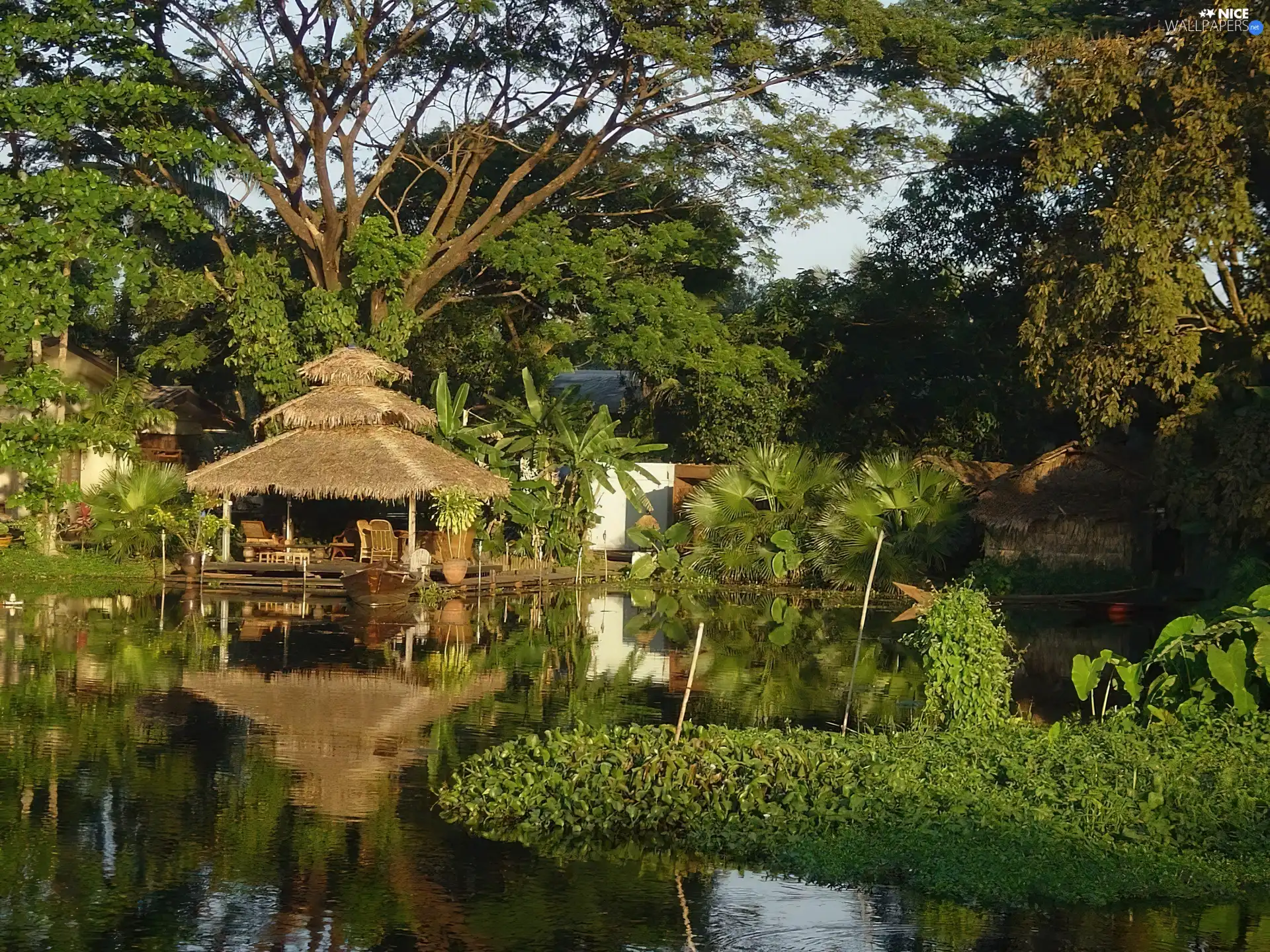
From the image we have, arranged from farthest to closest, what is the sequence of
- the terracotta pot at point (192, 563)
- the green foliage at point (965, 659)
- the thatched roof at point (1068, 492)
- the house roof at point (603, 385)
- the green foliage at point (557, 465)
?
1. the house roof at point (603, 385)
2. the green foliage at point (557, 465)
3. the thatched roof at point (1068, 492)
4. the terracotta pot at point (192, 563)
5. the green foliage at point (965, 659)

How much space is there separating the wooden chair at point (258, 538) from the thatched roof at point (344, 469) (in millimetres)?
914

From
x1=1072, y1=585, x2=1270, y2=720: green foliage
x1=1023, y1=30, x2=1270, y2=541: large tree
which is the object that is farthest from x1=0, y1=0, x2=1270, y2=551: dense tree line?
x1=1072, y1=585, x2=1270, y2=720: green foliage

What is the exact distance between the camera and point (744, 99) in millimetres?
30109

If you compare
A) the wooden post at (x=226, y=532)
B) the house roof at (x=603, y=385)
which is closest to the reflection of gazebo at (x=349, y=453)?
the wooden post at (x=226, y=532)

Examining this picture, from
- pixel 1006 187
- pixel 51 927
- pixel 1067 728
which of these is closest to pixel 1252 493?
pixel 1067 728

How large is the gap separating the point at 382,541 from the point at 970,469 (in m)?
10.8

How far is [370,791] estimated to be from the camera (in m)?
11.4

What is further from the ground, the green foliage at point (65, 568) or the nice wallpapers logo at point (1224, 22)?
the nice wallpapers logo at point (1224, 22)

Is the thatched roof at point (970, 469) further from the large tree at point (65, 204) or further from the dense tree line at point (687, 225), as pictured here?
the large tree at point (65, 204)

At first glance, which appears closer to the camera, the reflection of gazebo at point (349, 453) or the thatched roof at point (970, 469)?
the reflection of gazebo at point (349, 453)

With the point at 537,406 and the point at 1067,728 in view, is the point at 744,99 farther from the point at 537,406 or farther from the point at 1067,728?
the point at 1067,728

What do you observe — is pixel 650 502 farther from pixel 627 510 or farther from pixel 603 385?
pixel 603 385

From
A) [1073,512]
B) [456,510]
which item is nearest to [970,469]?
[1073,512]

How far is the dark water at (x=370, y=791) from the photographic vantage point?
835 centimetres
